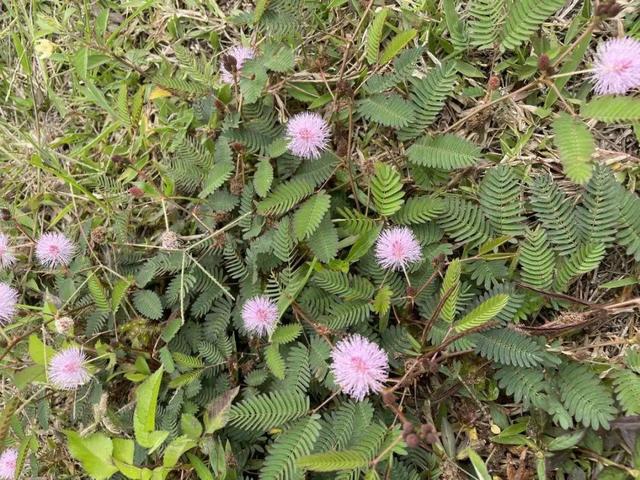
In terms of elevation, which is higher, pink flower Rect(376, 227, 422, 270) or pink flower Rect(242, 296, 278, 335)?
pink flower Rect(376, 227, 422, 270)

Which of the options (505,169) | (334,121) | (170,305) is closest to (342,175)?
(334,121)

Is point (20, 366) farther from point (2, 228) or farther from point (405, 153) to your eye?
point (405, 153)

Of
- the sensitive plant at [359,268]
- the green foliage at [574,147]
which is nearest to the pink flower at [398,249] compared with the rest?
the sensitive plant at [359,268]

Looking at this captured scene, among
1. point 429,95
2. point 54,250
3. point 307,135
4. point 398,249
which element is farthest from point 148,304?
point 429,95

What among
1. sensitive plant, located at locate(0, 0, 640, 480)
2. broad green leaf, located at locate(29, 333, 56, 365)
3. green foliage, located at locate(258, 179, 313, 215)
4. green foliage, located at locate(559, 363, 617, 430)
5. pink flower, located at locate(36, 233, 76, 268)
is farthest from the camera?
pink flower, located at locate(36, 233, 76, 268)

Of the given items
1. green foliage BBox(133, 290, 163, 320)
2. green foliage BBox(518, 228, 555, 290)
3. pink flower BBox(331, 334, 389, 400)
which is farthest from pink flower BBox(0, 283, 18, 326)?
green foliage BBox(518, 228, 555, 290)

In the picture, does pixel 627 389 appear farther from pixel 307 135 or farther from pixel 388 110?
pixel 307 135

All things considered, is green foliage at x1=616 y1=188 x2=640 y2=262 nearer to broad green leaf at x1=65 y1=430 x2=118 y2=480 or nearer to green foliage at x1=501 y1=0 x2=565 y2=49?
green foliage at x1=501 y1=0 x2=565 y2=49
